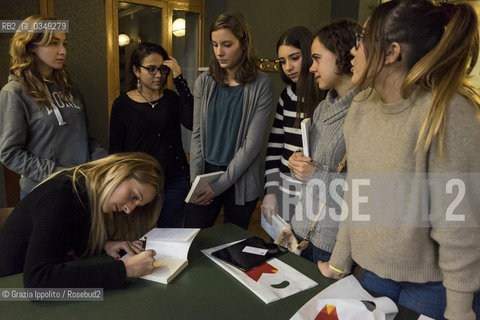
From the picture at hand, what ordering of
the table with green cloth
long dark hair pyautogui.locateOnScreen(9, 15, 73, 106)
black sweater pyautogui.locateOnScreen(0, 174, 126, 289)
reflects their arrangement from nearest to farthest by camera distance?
the table with green cloth, black sweater pyautogui.locateOnScreen(0, 174, 126, 289), long dark hair pyautogui.locateOnScreen(9, 15, 73, 106)

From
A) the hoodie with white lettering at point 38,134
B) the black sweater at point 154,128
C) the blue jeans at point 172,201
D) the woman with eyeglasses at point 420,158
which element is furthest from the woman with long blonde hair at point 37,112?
the woman with eyeglasses at point 420,158

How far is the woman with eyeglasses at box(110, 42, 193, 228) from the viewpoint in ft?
6.46

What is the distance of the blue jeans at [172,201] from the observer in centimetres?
202

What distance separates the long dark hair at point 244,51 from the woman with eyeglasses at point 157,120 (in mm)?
340

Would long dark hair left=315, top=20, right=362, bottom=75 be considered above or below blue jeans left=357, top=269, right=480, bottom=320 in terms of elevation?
above

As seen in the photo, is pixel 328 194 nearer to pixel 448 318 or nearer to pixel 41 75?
pixel 448 318

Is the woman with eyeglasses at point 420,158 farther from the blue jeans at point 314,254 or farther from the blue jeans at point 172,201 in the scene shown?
the blue jeans at point 172,201

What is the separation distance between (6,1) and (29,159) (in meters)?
1.61

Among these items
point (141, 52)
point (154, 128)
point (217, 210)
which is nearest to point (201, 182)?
point (217, 210)

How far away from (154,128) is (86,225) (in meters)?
0.85

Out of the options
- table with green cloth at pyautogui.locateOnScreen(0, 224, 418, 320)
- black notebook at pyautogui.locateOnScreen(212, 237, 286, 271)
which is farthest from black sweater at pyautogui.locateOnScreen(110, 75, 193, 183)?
table with green cloth at pyautogui.locateOnScreen(0, 224, 418, 320)

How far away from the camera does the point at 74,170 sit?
126 centimetres

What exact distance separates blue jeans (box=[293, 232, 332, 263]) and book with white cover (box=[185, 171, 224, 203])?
47 cm

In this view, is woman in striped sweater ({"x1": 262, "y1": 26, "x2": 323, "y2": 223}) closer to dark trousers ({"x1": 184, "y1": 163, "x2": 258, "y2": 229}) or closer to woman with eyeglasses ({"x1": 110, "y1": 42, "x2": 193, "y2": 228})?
dark trousers ({"x1": 184, "y1": 163, "x2": 258, "y2": 229})
